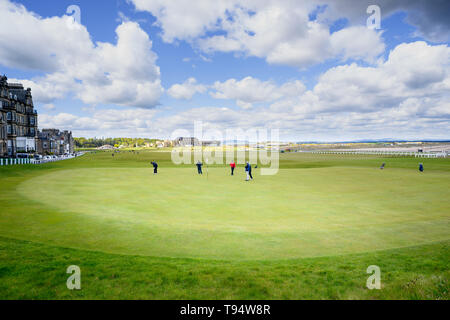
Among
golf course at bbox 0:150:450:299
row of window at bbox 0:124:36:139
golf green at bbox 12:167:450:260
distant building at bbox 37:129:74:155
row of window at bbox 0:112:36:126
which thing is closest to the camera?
golf course at bbox 0:150:450:299

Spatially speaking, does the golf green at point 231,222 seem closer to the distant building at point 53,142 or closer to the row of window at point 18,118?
the row of window at point 18,118

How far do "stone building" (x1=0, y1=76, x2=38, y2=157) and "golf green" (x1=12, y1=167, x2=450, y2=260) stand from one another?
53899 millimetres

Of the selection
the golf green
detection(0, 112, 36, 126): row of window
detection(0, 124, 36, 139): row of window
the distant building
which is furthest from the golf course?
the distant building

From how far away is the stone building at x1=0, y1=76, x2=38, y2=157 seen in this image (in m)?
58.7

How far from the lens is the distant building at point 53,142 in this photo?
338 feet

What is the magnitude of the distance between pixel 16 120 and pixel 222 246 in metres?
82.3

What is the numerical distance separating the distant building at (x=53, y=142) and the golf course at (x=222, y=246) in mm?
98275

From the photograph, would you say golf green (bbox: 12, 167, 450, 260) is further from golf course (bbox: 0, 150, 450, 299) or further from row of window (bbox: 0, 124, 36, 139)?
row of window (bbox: 0, 124, 36, 139)

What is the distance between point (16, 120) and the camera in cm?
6700

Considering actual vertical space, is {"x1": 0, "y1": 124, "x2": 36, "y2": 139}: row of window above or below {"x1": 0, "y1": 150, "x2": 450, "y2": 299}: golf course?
above

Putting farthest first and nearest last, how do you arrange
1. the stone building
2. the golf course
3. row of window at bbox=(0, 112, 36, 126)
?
row of window at bbox=(0, 112, 36, 126)
the stone building
the golf course

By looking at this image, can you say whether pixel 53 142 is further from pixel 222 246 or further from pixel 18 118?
pixel 222 246

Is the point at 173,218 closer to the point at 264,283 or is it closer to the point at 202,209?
the point at 202,209

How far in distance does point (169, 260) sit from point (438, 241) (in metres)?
10.4
